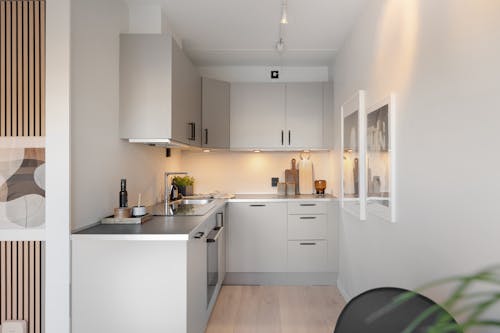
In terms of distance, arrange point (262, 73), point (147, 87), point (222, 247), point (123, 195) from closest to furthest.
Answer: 1. point (123, 195)
2. point (147, 87)
3. point (222, 247)
4. point (262, 73)

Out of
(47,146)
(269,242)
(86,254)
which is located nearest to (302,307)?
(269,242)

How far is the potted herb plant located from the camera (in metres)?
4.08

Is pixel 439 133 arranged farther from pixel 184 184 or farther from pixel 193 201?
pixel 184 184

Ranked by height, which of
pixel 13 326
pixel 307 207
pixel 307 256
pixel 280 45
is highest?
pixel 280 45

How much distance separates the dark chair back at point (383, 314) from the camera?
44.6 inches

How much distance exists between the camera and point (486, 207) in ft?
4.11

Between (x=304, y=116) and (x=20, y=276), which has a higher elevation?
(x=304, y=116)

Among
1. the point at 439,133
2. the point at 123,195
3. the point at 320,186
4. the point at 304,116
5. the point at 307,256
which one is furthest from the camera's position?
the point at 320,186

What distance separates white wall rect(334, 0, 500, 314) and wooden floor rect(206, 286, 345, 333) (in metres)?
0.76

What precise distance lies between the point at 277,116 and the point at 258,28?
1.26 metres

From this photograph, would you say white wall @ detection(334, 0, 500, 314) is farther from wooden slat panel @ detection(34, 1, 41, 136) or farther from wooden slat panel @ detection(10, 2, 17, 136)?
wooden slat panel @ detection(10, 2, 17, 136)

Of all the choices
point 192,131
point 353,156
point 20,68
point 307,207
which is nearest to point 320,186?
point 307,207

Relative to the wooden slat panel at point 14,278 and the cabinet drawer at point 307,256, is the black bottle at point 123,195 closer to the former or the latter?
the wooden slat panel at point 14,278

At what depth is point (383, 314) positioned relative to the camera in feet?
3.88
